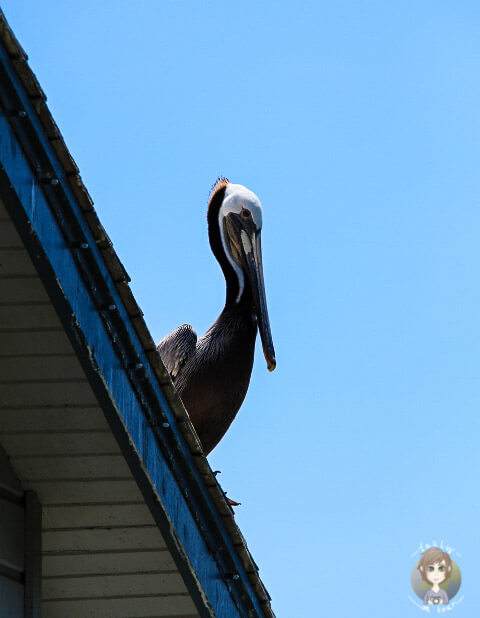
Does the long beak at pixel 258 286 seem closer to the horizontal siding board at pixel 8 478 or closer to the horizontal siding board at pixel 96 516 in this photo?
the horizontal siding board at pixel 96 516

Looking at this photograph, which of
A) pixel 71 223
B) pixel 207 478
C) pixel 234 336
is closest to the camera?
pixel 71 223

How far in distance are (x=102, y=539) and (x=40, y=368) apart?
3.47ft

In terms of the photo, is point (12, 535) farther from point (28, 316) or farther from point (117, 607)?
point (28, 316)

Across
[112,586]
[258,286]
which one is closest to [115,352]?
[112,586]

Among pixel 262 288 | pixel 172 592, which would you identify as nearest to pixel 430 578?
pixel 262 288

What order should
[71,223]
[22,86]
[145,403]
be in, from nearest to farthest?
[22,86] → [71,223] → [145,403]

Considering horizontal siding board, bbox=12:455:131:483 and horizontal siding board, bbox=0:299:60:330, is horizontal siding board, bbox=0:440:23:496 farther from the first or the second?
horizontal siding board, bbox=0:299:60:330

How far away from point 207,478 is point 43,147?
6.41 feet

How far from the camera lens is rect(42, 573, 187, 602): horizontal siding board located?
6.01m

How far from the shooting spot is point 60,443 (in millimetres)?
5531

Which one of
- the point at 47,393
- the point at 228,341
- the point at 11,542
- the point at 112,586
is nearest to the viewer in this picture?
the point at 47,393

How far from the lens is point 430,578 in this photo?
34.4 m

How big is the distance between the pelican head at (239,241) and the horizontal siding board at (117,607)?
342 cm

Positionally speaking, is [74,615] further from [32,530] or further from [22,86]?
[22,86]
